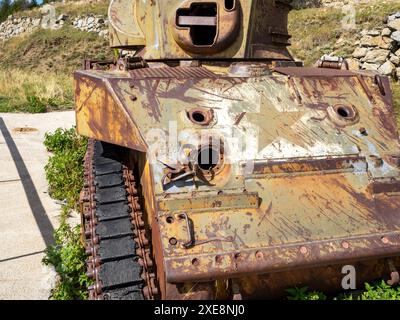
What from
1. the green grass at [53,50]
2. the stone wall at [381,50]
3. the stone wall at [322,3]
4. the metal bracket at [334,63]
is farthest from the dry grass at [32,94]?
the stone wall at [322,3]

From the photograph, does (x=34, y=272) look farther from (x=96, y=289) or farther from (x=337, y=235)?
(x=337, y=235)

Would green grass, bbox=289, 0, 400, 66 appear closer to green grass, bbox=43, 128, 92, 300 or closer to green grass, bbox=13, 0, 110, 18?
green grass, bbox=43, 128, 92, 300

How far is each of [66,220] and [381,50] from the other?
10242 millimetres

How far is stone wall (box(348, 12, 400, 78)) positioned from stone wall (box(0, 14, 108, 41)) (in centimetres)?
2138

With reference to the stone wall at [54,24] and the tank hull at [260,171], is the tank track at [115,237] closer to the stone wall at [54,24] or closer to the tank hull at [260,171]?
the tank hull at [260,171]

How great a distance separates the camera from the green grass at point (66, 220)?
3834mm

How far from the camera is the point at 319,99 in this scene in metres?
3.49

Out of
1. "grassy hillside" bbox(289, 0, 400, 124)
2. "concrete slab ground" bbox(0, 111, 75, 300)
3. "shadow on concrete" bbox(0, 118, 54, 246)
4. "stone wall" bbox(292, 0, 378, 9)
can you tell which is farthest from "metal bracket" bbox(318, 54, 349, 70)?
"stone wall" bbox(292, 0, 378, 9)

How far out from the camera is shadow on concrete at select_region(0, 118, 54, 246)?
16.8ft

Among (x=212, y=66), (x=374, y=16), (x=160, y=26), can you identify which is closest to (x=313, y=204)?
(x=212, y=66)

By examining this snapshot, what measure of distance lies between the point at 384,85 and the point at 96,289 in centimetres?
253

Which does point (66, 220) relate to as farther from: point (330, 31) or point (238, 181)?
point (330, 31)

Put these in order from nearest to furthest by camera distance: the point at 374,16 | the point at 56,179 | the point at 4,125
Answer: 1. the point at 56,179
2. the point at 4,125
3. the point at 374,16

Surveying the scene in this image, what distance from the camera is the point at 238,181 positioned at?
2.93 meters
